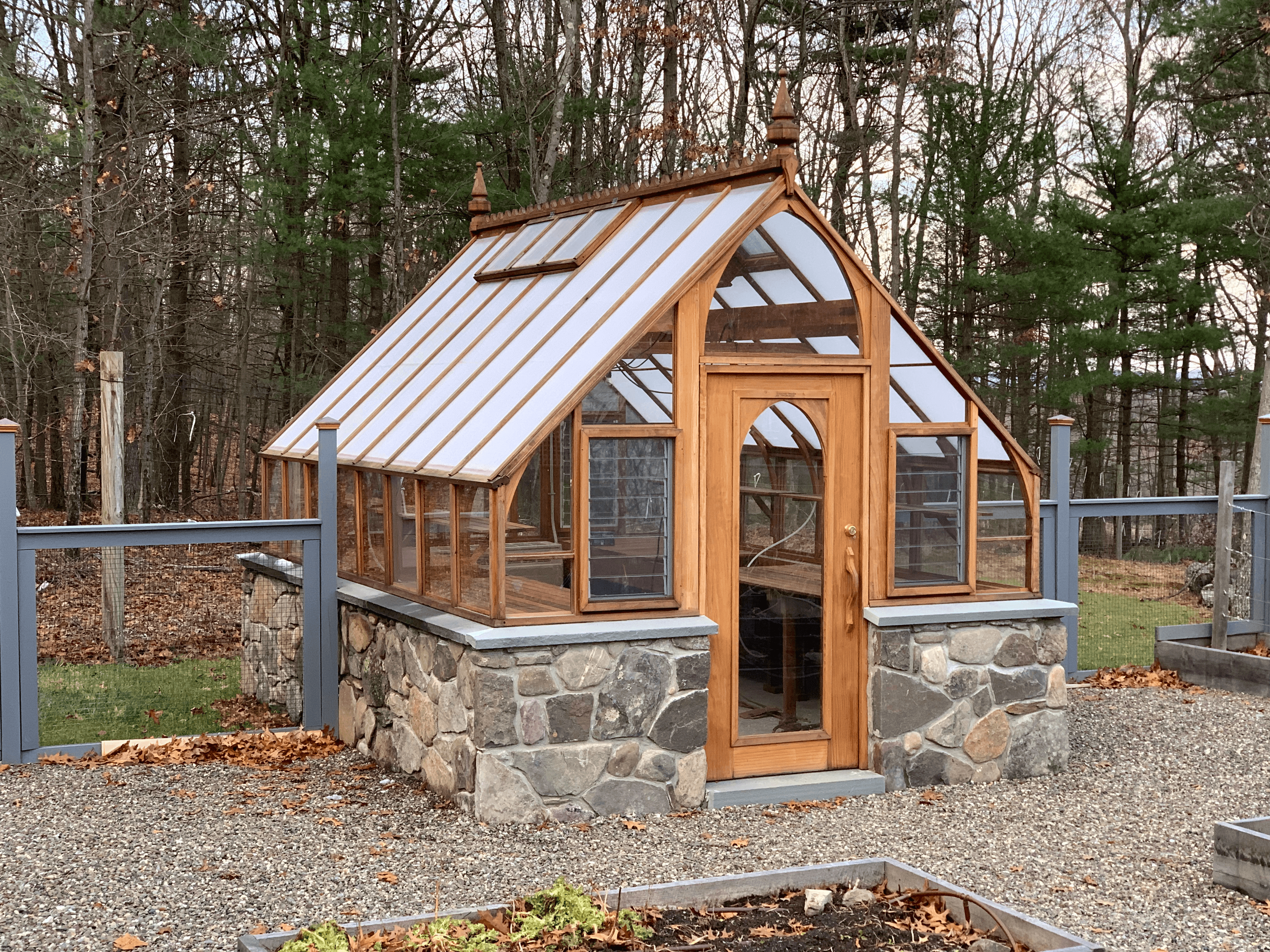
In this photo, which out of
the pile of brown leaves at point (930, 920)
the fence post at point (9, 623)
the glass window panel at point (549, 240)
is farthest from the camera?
the glass window panel at point (549, 240)

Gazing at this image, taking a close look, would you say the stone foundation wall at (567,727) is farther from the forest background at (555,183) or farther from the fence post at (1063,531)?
the forest background at (555,183)

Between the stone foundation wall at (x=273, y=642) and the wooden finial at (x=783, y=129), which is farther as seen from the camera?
the stone foundation wall at (x=273, y=642)

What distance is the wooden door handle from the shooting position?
22.5 ft

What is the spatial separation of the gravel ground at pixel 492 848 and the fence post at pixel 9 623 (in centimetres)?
28

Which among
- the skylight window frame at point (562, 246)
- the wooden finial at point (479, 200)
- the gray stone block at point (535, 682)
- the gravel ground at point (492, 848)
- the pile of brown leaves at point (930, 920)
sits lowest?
the gravel ground at point (492, 848)

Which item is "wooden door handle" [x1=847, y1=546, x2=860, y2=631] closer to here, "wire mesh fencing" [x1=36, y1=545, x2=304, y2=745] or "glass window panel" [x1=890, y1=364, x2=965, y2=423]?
"glass window panel" [x1=890, y1=364, x2=965, y2=423]

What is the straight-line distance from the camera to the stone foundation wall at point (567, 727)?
20.1 ft

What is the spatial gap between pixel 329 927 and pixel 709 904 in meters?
1.38

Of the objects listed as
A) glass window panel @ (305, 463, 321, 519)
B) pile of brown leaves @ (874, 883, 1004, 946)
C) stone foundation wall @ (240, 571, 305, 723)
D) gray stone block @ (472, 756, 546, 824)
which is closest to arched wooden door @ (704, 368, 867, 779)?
gray stone block @ (472, 756, 546, 824)

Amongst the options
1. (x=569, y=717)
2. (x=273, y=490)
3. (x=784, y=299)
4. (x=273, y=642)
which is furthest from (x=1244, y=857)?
(x=273, y=490)

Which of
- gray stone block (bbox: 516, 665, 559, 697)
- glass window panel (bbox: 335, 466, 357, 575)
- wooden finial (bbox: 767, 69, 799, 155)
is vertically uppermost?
wooden finial (bbox: 767, 69, 799, 155)

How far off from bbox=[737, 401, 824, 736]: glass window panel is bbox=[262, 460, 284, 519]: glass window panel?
13.2 feet

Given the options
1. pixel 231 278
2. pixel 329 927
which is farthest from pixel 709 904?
pixel 231 278

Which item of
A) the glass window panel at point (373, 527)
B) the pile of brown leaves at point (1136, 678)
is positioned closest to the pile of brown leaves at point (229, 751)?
the glass window panel at point (373, 527)
